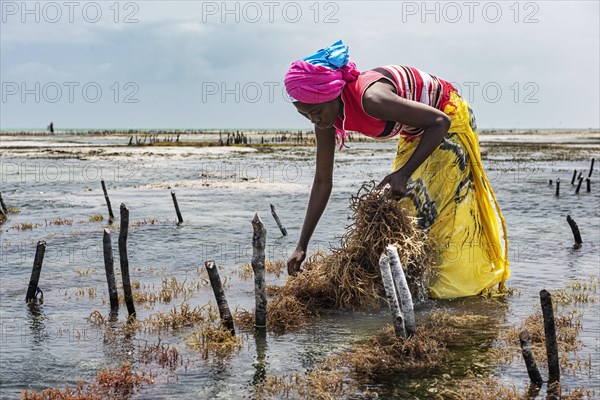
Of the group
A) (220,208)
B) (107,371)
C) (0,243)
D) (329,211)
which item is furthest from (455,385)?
(220,208)

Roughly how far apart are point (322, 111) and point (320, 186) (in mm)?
1132

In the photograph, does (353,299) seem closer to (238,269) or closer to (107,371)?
(107,371)

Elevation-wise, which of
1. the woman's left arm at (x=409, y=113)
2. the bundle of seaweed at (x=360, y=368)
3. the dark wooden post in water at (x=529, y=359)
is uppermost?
the woman's left arm at (x=409, y=113)

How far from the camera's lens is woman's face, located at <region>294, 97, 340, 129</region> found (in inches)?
245

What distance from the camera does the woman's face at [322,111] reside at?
20.4 feet

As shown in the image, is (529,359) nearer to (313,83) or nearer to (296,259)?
(296,259)

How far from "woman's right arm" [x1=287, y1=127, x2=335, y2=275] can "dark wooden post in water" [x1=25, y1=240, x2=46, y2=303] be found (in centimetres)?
443

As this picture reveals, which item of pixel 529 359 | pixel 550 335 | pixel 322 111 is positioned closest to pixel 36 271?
pixel 322 111

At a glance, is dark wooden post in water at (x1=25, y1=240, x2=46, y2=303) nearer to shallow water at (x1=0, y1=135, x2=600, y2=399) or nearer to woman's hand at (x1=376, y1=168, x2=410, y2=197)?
shallow water at (x1=0, y1=135, x2=600, y2=399)

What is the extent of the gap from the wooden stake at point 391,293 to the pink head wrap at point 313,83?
1.53 m

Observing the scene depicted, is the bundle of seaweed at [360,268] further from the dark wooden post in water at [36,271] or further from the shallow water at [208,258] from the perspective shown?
the dark wooden post in water at [36,271]

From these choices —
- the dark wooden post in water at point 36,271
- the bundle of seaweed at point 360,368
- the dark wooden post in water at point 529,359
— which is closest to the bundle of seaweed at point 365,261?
the bundle of seaweed at point 360,368

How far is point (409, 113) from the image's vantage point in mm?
6203

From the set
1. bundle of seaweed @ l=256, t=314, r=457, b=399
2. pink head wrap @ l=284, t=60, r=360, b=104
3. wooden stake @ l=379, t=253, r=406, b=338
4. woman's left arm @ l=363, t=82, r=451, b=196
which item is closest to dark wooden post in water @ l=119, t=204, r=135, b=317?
bundle of seaweed @ l=256, t=314, r=457, b=399
